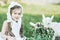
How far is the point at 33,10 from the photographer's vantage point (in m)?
1.71

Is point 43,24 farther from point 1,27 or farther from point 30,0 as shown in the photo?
point 1,27

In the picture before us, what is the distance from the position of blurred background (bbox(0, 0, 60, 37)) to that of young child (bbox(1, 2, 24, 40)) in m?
0.04

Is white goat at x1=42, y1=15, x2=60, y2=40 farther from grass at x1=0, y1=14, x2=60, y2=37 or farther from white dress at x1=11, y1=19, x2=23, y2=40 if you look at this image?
white dress at x1=11, y1=19, x2=23, y2=40

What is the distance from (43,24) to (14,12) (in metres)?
0.30

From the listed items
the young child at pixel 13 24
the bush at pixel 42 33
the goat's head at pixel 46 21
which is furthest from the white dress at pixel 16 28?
the goat's head at pixel 46 21

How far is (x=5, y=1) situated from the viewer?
1.67 meters

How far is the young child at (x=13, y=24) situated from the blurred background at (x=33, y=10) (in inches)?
1.5

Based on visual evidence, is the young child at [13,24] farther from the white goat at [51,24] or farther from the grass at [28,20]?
the white goat at [51,24]

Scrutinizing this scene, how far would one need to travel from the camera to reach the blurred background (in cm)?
167

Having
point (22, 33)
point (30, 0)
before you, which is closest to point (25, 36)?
point (22, 33)

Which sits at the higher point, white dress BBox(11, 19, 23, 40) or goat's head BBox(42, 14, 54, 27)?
goat's head BBox(42, 14, 54, 27)

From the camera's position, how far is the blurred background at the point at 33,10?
167 cm

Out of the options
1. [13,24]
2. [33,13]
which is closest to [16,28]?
[13,24]

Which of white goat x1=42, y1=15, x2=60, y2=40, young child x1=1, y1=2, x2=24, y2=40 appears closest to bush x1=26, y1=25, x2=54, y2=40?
white goat x1=42, y1=15, x2=60, y2=40
